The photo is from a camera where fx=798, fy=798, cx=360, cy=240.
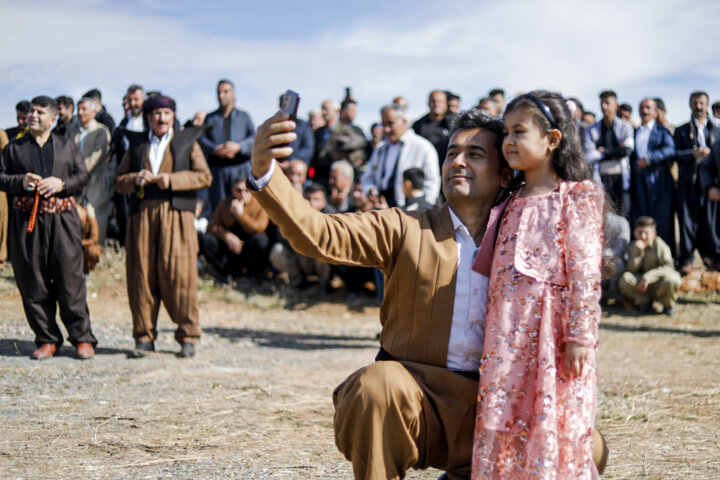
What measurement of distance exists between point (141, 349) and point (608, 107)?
714 centimetres

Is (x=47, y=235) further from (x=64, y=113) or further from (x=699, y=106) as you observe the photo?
(x=699, y=106)

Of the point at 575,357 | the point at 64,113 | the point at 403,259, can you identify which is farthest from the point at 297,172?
the point at 575,357

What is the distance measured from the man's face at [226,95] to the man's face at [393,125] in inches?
147

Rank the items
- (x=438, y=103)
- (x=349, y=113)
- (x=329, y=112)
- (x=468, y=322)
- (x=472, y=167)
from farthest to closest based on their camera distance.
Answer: (x=329, y=112) → (x=349, y=113) → (x=438, y=103) → (x=472, y=167) → (x=468, y=322)

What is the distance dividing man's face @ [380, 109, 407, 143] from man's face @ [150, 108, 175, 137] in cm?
217

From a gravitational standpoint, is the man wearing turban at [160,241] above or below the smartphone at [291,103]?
below

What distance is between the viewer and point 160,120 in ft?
23.4

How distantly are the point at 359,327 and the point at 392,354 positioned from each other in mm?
6072

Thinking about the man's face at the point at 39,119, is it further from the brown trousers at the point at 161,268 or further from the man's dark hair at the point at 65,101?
the man's dark hair at the point at 65,101

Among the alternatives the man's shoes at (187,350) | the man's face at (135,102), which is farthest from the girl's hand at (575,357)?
the man's face at (135,102)

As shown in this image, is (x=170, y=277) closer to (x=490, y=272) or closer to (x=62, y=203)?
(x=62, y=203)

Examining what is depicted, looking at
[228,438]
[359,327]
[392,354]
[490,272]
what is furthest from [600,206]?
[359,327]

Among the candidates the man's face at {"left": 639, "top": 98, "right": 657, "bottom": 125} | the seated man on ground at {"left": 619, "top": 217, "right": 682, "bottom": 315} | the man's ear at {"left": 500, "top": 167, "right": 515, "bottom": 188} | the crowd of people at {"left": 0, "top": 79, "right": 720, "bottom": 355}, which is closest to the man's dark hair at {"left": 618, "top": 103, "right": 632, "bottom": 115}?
the crowd of people at {"left": 0, "top": 79, "right": 720, "bottom": 355}

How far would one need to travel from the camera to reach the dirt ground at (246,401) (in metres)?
4.06
